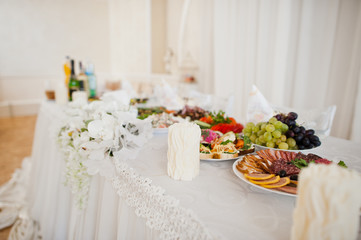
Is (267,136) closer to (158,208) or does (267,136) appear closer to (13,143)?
(158,208)


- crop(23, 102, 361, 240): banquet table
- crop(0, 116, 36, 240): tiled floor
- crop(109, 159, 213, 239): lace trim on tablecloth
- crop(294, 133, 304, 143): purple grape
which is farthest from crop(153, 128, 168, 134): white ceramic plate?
crop(0, 116, 36, 240): tiled floor

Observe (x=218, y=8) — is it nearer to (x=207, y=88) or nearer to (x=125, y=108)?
(x=207, y=88)

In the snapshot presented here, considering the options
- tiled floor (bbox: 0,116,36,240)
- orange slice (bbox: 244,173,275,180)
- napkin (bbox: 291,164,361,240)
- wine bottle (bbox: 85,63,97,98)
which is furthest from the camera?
tiled floor (bbox: 0,116,36,240)

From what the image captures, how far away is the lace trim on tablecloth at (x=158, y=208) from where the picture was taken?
1.68ft

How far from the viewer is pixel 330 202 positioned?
0.36 meters

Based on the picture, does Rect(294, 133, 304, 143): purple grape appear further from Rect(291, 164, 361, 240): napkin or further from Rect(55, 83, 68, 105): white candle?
Rect(55, 83, 68, 105): white candle

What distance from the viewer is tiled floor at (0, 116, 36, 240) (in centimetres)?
287

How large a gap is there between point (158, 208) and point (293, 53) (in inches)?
104

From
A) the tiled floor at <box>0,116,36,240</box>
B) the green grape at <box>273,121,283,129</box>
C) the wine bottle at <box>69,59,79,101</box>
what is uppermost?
the wine bottle at <box>69,59,79,101</box>

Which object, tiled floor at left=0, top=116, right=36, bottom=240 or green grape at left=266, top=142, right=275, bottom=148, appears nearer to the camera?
green grape at left=266, top=142, right=275, bottom=148

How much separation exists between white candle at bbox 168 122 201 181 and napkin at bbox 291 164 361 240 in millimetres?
322

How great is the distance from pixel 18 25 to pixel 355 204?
7850 millimetres

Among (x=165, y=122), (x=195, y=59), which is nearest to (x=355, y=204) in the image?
(x=165, y=122)

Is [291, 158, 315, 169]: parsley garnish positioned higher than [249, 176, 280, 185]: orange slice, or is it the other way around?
[291, 158, 315, 169]: parsley garnish
